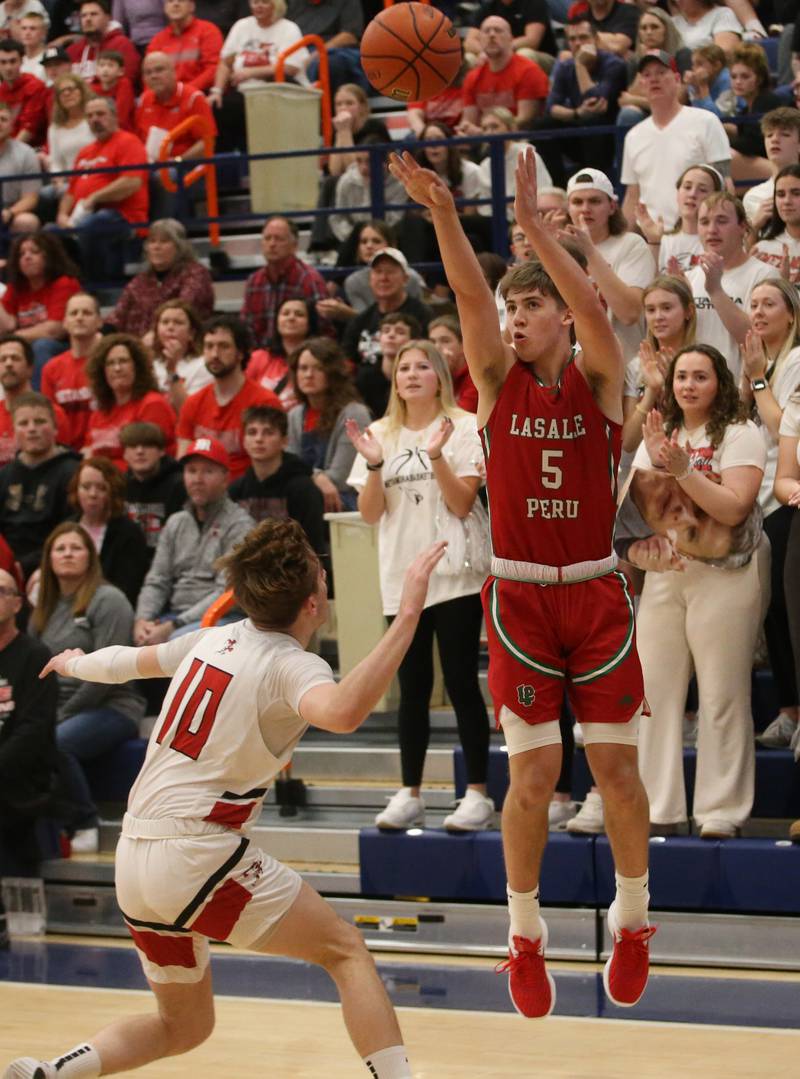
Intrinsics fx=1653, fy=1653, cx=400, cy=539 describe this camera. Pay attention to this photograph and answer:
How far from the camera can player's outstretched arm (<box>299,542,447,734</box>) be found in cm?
383

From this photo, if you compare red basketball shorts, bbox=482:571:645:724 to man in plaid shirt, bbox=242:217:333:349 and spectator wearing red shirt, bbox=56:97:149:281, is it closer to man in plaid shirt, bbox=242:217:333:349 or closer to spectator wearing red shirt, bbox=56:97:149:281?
man in plaid shirt, bbox=242:217:333:349

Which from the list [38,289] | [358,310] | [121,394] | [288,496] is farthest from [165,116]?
[288,496]

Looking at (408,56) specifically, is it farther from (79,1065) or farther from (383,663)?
(79,1065)

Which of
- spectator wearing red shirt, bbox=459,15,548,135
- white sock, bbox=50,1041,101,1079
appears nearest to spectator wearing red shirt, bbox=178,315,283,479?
spectator wearing red shirt, bbox=459,15,548,135

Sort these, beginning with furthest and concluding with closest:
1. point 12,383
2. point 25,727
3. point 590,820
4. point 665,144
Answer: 1. point 12,383
2. point 665,144
3. point 25,727
4. point 590,820

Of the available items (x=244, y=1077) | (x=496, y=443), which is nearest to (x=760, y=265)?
(x=496, y=443)

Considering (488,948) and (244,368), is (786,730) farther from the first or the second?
(244,368)

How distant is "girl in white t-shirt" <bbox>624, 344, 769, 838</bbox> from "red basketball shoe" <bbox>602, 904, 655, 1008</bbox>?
159cm

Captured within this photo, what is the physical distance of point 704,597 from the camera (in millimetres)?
6648

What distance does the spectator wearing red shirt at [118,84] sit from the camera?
1327cm

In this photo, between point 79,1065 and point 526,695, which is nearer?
point 79,1065

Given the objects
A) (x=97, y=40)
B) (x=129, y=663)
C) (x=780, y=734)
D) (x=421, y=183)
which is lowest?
(x=780, y=734)

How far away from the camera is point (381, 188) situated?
1051 centimetres

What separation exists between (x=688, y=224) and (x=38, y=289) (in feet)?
16.8
